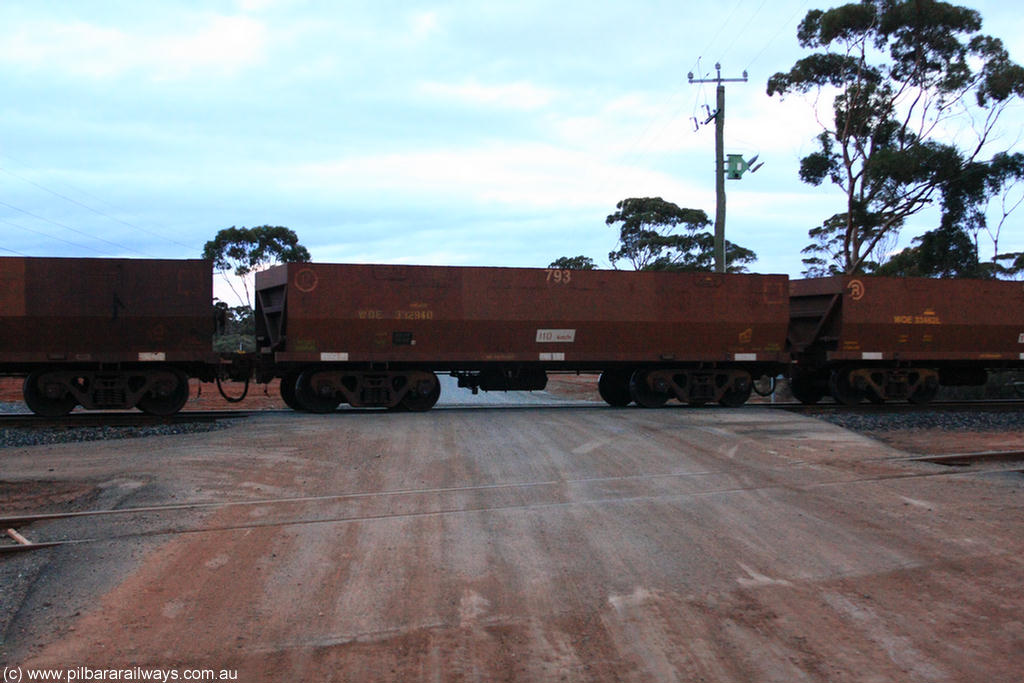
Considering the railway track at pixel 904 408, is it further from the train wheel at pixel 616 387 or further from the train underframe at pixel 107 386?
the train underframe at pixel 107 386

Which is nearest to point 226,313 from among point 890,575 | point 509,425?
point 509,425

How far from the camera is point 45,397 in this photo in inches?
550

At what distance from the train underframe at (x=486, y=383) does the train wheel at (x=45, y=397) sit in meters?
3.39

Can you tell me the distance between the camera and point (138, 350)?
13984mm

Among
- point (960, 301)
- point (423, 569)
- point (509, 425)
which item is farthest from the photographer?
point (960, 301)

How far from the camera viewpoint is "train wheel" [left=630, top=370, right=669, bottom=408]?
16984 millimetres

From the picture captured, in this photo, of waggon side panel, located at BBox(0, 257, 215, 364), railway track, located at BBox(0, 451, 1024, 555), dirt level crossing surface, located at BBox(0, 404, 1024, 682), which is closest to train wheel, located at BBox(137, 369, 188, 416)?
waggon side panel, located at BBox(0, 257, 215, 364)

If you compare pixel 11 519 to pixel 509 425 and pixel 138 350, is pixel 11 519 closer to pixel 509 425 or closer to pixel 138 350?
pixel 509 425

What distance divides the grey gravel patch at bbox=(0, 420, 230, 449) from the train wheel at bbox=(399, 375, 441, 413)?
12.5ft

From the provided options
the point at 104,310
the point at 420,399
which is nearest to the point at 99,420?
the point at 104,310

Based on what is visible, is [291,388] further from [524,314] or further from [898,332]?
[898,332]

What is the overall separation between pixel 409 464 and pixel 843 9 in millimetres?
29274

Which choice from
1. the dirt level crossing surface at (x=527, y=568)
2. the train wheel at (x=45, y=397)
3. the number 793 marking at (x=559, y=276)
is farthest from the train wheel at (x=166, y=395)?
the number 793 marking at (x=559, y=276)

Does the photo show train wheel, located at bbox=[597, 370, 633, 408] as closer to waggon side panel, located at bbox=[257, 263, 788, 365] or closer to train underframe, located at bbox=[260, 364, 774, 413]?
train underframe, located at bbox=[260, 364, 774, 413]
